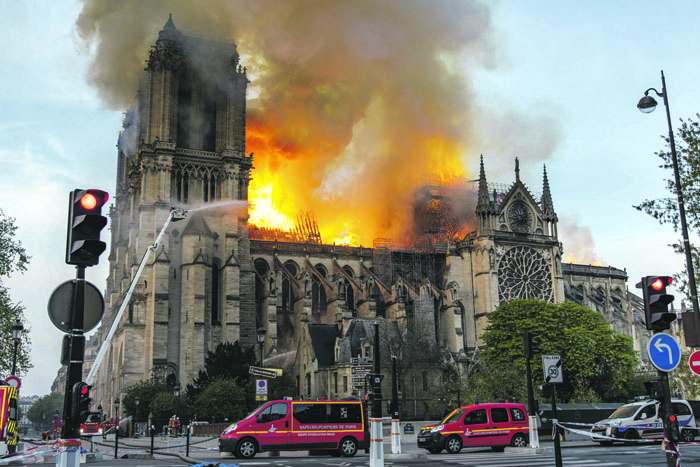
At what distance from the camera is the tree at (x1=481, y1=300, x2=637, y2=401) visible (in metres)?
A: 54.9

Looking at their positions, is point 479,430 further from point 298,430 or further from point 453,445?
point 298,430

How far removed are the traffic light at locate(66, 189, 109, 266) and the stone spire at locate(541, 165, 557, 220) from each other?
68336 millimetres

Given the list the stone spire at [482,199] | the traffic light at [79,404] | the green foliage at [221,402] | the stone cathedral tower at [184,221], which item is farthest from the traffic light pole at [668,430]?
the stone spire at [482,199]

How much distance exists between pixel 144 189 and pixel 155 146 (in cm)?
374

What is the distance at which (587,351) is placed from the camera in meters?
55.6

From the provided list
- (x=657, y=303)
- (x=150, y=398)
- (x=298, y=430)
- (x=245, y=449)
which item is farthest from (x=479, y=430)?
(x=150, y=398)

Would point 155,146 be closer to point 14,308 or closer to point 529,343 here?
point 14,308

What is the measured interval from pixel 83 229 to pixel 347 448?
17.0 metres

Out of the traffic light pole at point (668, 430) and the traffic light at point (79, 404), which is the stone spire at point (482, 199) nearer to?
the traffic light pole at point (668, 430)

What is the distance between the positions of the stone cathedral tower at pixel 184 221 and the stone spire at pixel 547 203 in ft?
102

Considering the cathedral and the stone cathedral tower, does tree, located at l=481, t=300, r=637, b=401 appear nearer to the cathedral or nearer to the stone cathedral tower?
the cathedral

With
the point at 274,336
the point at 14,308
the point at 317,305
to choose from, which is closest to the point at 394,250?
the point at 317,305

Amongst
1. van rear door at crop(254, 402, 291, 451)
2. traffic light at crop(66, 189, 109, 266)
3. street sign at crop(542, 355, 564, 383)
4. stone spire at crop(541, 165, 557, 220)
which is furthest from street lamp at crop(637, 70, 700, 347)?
stone spire at crop(541, 165, 557, 220)

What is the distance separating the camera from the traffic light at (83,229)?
25.7 ft
